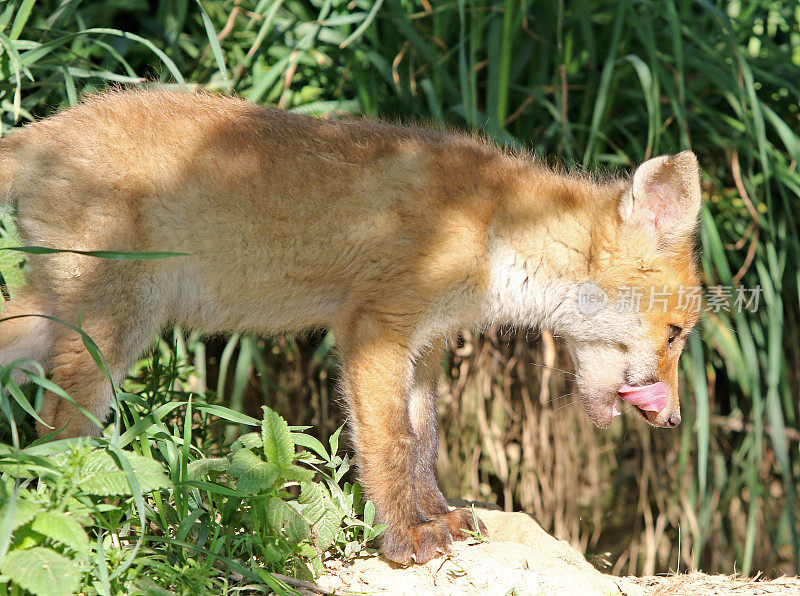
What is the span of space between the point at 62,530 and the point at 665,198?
2561 millimetres

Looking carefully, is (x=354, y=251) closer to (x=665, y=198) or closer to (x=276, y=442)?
(x=276, y=442)

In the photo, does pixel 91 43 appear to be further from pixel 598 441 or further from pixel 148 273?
pixel 598 441

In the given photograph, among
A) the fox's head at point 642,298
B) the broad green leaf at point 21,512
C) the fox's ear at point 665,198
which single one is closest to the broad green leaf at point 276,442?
the broad green leaf at point 21,512

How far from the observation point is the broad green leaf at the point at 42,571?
76.7 inches

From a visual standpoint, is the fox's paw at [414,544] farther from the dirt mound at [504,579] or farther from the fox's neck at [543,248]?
the fox's neck at [543,248]

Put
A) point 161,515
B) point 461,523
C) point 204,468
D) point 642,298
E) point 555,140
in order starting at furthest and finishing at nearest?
1. point 555,140
2. point 642,298
3. point 461,523
4. point 204,468
5. point 161,515

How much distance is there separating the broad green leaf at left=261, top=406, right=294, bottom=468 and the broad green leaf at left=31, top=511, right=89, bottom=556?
71cm

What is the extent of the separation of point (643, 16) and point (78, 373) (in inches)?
136

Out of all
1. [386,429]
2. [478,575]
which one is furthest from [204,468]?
[478,575]

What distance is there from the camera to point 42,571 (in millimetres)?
1993

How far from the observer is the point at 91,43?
4.32 m

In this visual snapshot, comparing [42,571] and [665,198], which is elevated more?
[665,198]

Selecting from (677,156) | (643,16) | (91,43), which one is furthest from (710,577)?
(91,43)

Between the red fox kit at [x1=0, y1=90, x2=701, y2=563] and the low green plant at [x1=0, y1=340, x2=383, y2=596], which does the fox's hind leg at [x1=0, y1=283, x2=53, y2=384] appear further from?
the low green plant at [x1=0, y1=340, x2=383, y2=596]
